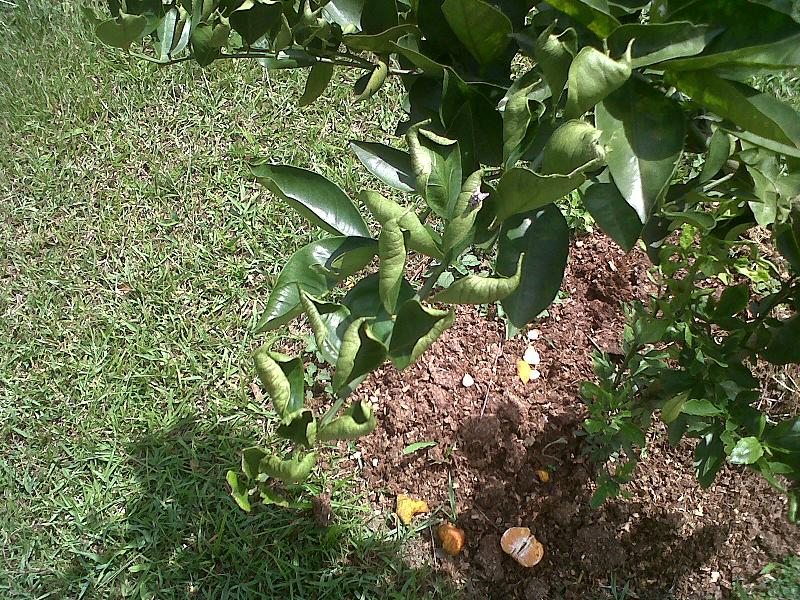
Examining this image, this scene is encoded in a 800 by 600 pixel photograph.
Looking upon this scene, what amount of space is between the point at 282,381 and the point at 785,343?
83cm

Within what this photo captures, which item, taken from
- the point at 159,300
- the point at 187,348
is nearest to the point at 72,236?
the point at 159,300

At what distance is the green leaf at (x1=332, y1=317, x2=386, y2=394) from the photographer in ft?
1.82

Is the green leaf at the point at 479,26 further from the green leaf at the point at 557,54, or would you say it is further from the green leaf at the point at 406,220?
the green leaf at the point at 406,220

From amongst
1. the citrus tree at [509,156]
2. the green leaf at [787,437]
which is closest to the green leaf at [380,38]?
the citrus tree at [509,156]

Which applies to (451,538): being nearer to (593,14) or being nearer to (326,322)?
(326,322)

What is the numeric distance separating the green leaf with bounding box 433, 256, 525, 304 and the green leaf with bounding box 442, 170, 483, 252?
0.04 metres

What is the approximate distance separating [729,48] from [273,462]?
0.54 metres

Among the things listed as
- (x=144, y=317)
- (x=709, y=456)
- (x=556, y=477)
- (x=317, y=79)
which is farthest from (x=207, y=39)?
(x=144, y=317)

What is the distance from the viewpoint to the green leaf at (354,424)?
1.79ft

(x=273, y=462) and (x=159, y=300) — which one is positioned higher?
(x=273, y=462)

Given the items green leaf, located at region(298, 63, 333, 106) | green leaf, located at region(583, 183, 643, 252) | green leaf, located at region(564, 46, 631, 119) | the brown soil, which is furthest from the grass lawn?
green leaf, located at region(564, 46, 631, 119)

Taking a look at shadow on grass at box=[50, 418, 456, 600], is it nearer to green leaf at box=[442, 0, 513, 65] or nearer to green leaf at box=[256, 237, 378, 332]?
green leaf at box=[256, 237, 378, 332]

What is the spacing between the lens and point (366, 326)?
562mm

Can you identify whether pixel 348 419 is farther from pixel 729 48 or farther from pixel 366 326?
pixel 729 48
